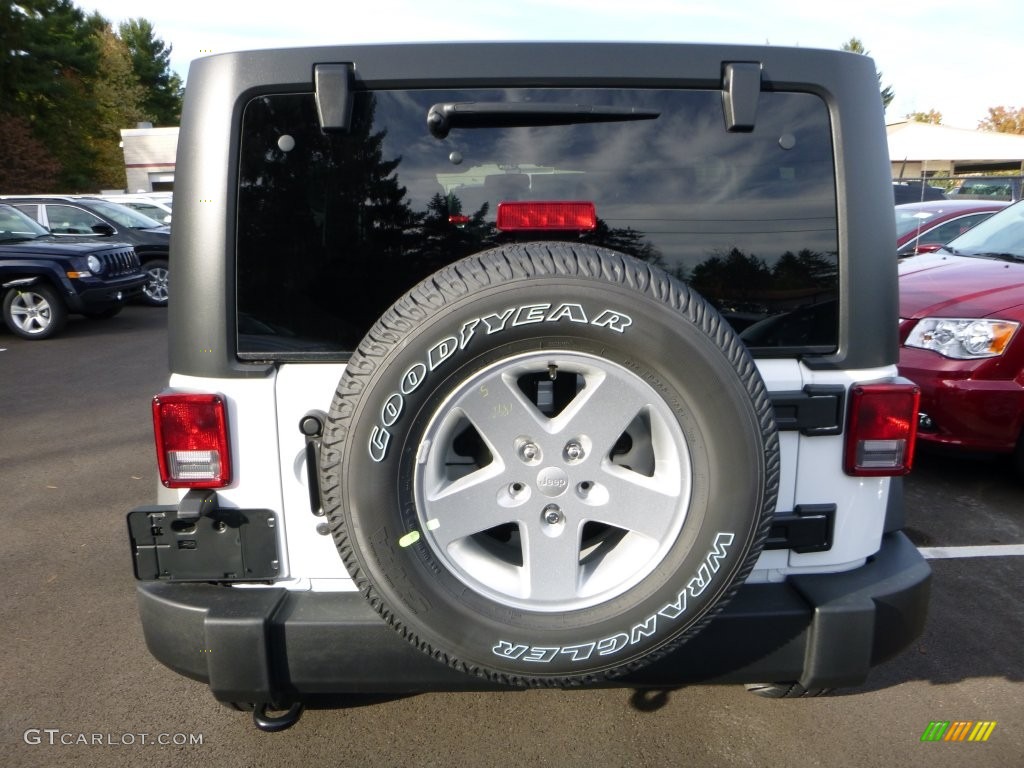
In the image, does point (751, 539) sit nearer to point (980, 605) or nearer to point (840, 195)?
point (840, 195)

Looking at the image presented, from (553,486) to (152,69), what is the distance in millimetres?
66832

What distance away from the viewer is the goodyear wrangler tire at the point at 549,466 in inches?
68.0

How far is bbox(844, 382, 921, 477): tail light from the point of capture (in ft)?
6.79

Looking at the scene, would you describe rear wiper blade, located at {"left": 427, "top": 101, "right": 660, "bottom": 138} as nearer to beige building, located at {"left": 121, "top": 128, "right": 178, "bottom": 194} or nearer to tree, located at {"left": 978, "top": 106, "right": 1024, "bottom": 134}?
beige building, located at {"left": 121, "top": 128, "right": 178, "bottom": 194}

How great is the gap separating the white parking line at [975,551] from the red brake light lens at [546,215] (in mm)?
2780

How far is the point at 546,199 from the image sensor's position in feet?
6.51

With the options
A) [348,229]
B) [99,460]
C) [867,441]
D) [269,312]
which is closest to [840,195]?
[867,441]

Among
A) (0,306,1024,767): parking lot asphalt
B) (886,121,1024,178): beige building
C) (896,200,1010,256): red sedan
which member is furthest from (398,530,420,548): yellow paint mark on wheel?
(886,121,1024,178): beige building

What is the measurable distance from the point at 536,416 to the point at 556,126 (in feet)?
2.43

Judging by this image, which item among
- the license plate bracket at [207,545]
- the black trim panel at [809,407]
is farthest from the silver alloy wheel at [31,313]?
the black trim panel at [809,407]

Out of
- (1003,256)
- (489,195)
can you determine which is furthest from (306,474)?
(1003,256)

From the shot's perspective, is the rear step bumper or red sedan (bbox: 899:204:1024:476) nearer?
the rear step bumper

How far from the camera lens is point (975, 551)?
379 centimetres

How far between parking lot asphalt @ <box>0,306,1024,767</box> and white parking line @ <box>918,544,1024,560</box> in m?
0.03
